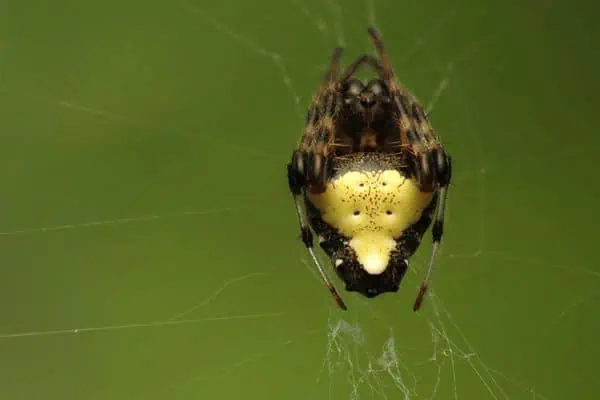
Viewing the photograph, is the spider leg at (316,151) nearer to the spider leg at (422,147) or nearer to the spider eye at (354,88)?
the spider eye at (354,88)

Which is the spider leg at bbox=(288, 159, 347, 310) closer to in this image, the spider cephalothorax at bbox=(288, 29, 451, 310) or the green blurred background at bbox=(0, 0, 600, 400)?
the spider cephalothorax at bbox=(288, 29, 451, 310)

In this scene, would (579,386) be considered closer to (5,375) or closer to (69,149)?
(5,375)

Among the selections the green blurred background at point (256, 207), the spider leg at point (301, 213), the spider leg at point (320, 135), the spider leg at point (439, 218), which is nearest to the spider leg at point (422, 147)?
the spider leg at point (439, 218)

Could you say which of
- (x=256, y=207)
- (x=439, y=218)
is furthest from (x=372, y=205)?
(x=256, y=207)

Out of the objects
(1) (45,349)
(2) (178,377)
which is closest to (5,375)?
(1) (45,349)

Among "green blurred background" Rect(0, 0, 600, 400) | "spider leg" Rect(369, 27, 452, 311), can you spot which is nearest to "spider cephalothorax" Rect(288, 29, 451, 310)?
"spider leg" Rect(369, 27, 452, 311)

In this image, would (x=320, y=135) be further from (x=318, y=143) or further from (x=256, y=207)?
(x=256, y=207)
